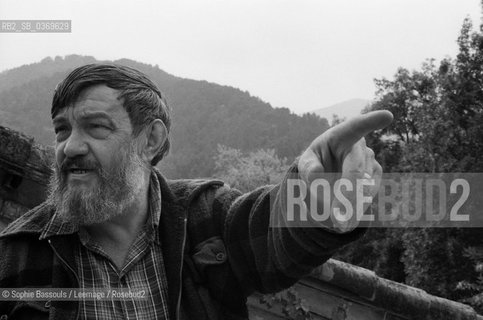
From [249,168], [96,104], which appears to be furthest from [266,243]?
[249,168]

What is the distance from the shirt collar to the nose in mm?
276

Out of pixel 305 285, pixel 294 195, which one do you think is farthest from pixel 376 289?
pixel 294 195

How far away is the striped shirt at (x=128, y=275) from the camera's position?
2016mm

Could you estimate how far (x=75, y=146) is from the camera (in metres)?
2.05

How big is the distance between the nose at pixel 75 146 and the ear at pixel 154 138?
30cm

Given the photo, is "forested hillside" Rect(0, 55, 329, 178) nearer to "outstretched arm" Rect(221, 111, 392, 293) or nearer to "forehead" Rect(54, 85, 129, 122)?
"forehead" Rect(54, 85, 129, 122)

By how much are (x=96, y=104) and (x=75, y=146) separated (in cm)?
19

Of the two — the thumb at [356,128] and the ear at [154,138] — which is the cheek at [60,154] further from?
the thumb at [356,128]

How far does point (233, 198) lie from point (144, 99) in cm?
57

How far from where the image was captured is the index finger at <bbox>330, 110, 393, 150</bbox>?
1.42 meters

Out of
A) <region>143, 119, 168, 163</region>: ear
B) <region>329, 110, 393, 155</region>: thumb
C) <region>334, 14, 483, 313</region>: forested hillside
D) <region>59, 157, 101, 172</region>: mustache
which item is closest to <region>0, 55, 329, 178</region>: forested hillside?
<region>334, 14, 483, 313</region>: forested hillside

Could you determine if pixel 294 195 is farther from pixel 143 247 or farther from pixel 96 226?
pixel 96 226

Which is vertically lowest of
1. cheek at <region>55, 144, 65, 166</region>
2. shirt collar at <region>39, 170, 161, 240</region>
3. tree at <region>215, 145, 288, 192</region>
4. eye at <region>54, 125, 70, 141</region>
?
tree at <region>215, 145, 288, 192</region>

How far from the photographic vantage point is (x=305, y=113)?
285 ft
